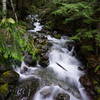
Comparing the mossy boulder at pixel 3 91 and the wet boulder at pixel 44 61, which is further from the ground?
the mossy boulder at pixel 3 91

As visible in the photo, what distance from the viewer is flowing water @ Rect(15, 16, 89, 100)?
20.4 ft

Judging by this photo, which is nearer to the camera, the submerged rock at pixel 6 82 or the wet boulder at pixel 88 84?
the submerged rock at pixel 6 82

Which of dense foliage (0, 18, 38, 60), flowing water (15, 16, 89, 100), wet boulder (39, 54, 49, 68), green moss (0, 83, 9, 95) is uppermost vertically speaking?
dense foliage (0, 18, 38, 60)

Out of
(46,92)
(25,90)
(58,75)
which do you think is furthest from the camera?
(58,75)

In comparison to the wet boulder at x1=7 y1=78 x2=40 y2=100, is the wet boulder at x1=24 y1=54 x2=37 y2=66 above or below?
above

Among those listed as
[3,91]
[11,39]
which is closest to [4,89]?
[3,91]

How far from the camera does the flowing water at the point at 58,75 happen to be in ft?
20.4

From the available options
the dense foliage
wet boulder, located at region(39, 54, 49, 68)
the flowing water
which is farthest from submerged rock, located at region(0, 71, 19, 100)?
the dense foliage

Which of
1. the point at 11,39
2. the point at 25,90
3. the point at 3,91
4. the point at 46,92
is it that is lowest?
the point at 46,92

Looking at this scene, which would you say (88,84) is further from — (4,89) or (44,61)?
(4,89)

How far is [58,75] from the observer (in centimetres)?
732

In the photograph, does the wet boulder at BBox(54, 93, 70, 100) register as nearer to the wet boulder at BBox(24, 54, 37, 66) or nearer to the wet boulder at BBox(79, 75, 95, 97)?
the wet boulder at BBox(79, 75, 95, 97)

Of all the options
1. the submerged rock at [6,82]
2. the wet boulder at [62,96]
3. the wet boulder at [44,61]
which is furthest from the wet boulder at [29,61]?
the wet boulder at [62,96]

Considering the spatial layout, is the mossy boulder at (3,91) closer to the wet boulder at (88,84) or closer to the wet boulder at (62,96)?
the wet boulder at (62,96)
